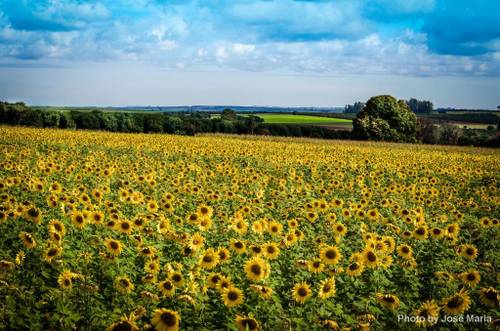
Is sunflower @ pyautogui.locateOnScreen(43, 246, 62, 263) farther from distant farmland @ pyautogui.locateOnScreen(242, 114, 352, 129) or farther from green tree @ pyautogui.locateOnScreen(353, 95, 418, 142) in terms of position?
distant farmland @ pyautogui.locateOnScreen(242, 114, 352, 129)

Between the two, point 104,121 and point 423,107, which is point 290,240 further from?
point 423,107

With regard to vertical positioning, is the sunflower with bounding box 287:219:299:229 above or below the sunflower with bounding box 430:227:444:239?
above

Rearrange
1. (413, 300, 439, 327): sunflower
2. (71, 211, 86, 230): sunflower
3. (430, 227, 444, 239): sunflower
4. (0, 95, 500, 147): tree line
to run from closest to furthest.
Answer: (413, 300, 439, 327): sunflower < (71, 211, 86, 230): sunflower < (430, 227, 444, 239): sunflower < (0, 95, 500, 147): tree line

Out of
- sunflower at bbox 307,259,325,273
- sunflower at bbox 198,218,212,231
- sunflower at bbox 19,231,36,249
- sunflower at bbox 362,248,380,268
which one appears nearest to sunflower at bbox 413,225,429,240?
sunflower at bbox 362,248,380,268

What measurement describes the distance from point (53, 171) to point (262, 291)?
305 inches

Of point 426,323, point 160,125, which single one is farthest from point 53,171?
point 160,125

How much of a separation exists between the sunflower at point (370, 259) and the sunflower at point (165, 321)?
2608 millimetres

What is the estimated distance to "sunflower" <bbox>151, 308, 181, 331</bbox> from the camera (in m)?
3.70

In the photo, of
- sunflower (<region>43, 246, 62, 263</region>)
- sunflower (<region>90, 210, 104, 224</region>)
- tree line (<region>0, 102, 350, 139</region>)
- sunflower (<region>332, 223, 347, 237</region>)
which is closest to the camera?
sunflower (<region>43, 246, 62, 263</region>)

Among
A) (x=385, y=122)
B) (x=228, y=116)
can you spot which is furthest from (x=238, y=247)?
(x=228, y=116)

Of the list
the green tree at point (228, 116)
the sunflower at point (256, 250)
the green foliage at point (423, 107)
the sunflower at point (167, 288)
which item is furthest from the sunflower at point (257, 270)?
the green foliage at point (423, 107)

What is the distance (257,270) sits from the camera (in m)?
4.77

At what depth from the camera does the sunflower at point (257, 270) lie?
4.72 metres

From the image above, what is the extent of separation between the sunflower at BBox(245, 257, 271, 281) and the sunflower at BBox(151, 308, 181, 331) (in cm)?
120
